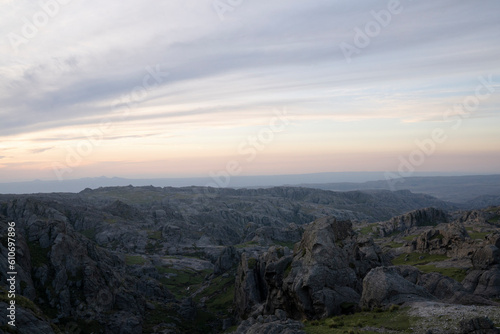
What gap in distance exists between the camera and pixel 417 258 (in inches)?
4710

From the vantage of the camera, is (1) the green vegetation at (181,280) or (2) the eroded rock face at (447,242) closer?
(2) the eroded rock face at (447,242)

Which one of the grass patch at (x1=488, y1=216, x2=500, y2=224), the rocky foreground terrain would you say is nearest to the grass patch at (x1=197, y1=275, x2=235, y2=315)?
the rocky foreground terrain

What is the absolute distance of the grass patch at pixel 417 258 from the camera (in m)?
110

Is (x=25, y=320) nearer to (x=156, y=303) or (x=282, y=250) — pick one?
(x=282, y=250)

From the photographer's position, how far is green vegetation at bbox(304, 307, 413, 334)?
37.3 metres

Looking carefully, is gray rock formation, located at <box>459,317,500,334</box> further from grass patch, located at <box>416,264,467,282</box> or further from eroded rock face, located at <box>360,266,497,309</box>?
grass patch, located at <box>416,264,467,282</box>

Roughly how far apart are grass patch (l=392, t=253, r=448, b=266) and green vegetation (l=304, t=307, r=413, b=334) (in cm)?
7899

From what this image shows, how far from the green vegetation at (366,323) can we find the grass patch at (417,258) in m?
79.0

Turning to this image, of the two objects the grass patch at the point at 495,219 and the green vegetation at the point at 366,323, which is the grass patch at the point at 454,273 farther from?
the grass patch at the point at 495,219

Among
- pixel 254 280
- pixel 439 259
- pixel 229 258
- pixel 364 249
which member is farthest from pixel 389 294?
pixel 229 258

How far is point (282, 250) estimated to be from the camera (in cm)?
9456

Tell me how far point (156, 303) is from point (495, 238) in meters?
101

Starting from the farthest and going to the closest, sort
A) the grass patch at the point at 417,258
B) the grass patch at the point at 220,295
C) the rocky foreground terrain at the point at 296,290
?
the grass patch at the point at 220,295, the grass patch at the point at 417,258, the rocky foreground terrain at the point at 296,290

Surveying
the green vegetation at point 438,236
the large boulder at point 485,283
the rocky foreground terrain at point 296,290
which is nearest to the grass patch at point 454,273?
the rocky foreground terrain at point 296,290
